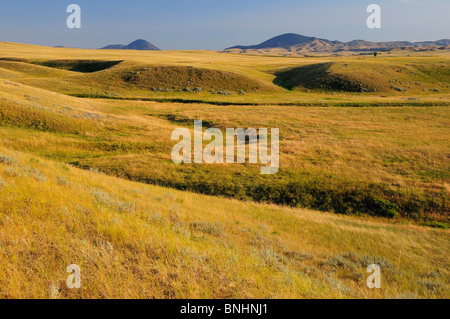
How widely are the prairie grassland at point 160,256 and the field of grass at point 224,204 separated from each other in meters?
0.04

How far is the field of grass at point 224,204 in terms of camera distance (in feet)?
15.8

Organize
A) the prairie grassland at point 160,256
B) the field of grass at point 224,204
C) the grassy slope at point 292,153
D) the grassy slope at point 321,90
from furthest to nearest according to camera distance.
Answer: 1. the grassy slope at point 321,90
2. the grassy slope at point 292,153
3. the field of grass at point 224,204
4. the prairie grassland at point 160,256

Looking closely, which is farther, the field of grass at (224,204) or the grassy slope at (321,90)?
the grassy slope at (321,90)

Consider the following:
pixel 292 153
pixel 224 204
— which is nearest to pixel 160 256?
pixel 224 204

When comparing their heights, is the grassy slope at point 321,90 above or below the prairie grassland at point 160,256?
above

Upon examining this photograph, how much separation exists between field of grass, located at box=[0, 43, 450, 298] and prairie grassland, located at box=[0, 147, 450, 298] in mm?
37

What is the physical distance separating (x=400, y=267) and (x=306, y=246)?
3.42 m

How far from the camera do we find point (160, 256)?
5.28 m

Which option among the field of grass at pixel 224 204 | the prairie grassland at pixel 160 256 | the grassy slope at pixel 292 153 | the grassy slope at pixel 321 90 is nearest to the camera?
the prairie grassland at pixel 160 256

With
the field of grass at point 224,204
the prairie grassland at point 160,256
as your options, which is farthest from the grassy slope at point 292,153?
the prairie grassland at point 160,256

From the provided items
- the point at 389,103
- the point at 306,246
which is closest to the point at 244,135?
the point at 306,246

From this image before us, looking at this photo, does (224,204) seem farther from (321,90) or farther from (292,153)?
(321,90)

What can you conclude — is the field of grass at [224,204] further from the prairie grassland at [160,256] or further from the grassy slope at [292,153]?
the grassy slope at [292,153]

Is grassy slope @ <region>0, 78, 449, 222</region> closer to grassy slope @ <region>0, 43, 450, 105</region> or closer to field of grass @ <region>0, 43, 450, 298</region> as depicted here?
field of grass @ <region>0, 43, 450, 298</region>
